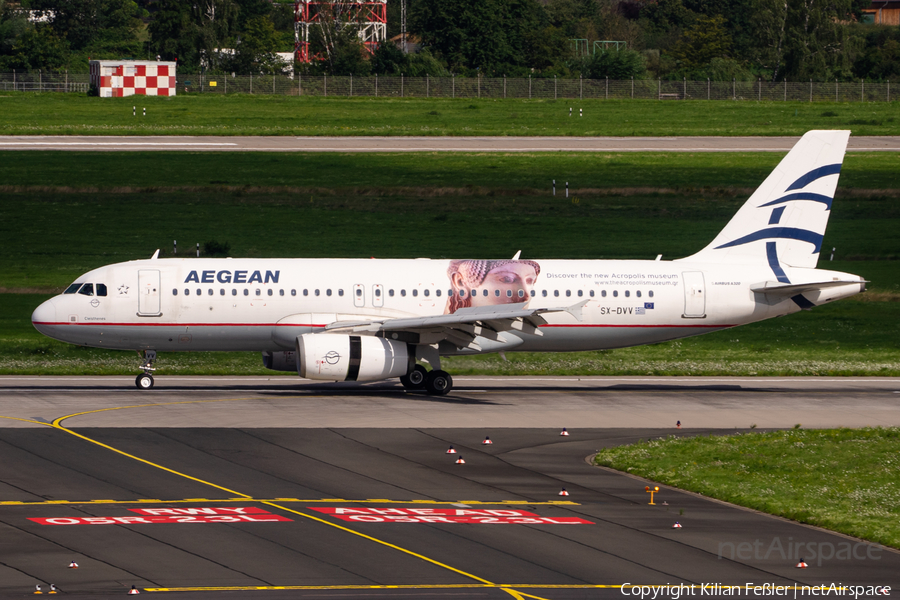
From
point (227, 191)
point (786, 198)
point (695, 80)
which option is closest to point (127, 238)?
point (227, 191)

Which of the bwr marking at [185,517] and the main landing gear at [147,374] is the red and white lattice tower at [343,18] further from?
the bwr marking at [185,517]

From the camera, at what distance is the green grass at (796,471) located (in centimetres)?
2522

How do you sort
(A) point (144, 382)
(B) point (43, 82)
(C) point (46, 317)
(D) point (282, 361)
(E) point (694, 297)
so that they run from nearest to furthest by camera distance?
(C) point (46, 317) < (D) point (282, 361) < (A) point (144, 382) < (E) point (694, 297) < (B) point (43, 82)

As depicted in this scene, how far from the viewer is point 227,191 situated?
261ft

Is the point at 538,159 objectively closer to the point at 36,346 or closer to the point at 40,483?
the point at 36,346

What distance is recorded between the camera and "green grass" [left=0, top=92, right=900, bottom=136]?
341ft

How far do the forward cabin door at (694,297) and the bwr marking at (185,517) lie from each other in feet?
71.4

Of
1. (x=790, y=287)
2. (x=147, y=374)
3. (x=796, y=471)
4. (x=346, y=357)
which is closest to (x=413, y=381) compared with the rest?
(x=346, y=357)

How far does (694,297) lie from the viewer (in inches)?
1661

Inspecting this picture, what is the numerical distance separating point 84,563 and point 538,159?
71.2 m

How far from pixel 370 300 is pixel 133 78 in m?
91.3

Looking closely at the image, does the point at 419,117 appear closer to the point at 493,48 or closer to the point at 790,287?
the point at 493,48

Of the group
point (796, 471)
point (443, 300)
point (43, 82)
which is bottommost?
point (796, 471)

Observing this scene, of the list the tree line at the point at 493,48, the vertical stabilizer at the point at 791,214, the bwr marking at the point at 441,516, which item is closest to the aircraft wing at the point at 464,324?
the vertical stabilizer at the point at 791,214
